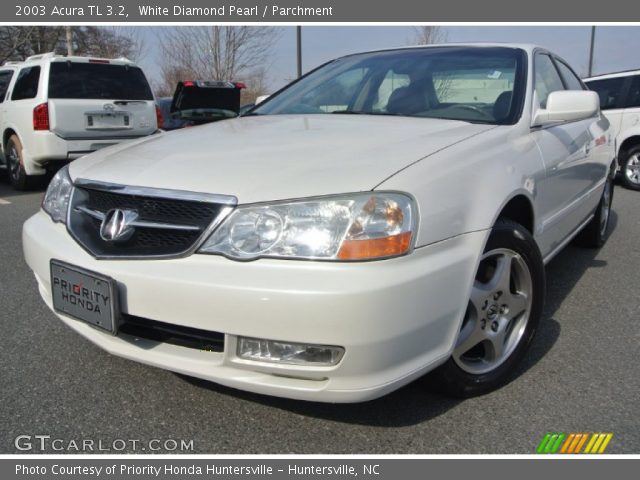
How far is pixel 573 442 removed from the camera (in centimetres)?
199

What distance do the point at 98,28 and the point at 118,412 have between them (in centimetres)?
2436

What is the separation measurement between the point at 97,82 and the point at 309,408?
6.93 m

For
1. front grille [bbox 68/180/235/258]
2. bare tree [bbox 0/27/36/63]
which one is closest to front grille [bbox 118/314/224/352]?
front grille [bbox 68/180/235/258]

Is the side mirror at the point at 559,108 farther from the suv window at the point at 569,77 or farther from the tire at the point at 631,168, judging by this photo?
the tire at the point at 631,168

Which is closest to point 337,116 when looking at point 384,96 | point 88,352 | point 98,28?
point 384,96

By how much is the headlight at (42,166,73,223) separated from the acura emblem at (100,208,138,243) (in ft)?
1.10

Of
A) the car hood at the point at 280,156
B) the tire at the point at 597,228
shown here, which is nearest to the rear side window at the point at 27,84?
the car hood at the point at 280,156

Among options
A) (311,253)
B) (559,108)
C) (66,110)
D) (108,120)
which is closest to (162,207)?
(311,253)

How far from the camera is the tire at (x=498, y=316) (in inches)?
84.4

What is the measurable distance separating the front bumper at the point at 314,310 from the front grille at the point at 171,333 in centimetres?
3

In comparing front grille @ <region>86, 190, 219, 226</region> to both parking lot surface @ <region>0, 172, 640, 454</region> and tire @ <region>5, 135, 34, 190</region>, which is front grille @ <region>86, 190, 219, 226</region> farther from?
tire @ <region>5, 135, 34, 190</region>

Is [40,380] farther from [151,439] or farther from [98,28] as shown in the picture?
[98,28]

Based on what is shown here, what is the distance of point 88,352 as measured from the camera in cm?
262

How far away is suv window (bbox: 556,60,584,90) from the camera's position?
3.79m
